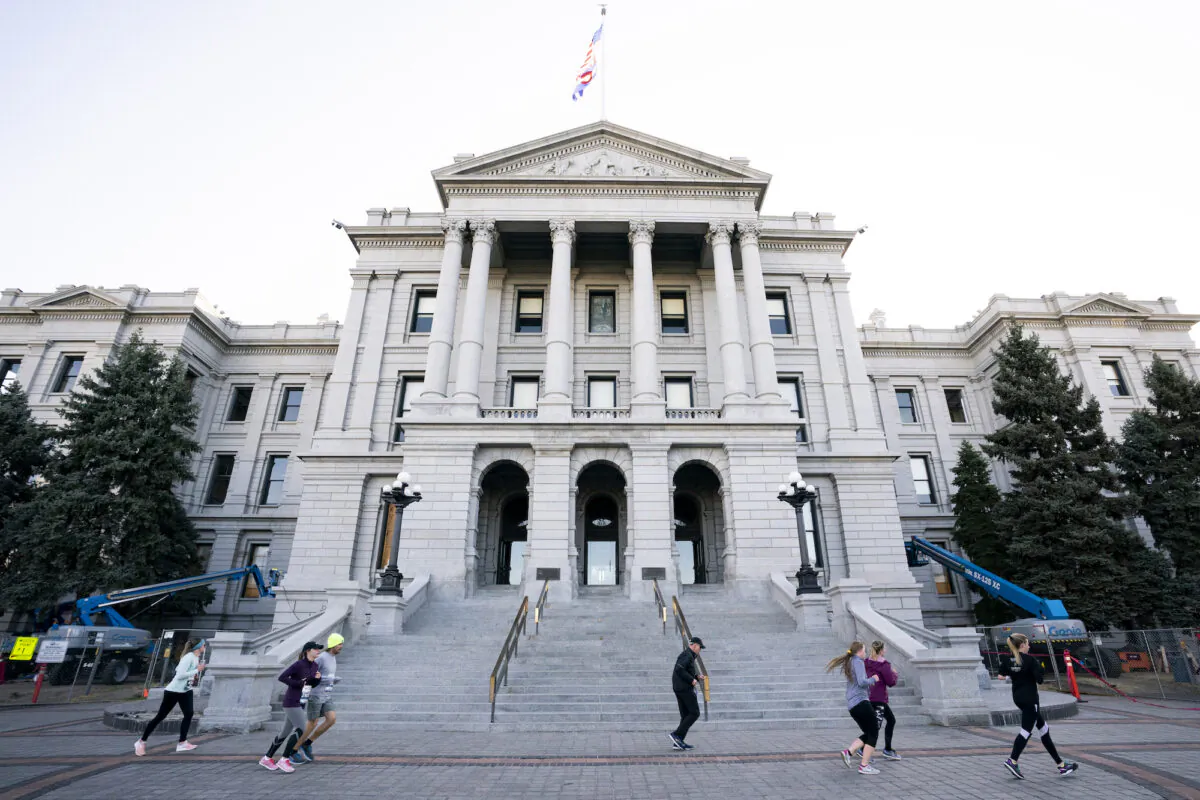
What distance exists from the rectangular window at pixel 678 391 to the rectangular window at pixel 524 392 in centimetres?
601

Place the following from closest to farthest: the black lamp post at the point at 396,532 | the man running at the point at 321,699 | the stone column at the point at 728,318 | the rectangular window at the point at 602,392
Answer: the man running at the point at 321,699 < the black lamp post at the point at 396,532 < the stone column at the point at 728,318 < the rectangular window at the point at 602,392

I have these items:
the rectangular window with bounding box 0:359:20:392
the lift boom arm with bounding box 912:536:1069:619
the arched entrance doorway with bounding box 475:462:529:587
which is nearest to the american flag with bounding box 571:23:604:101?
the arched entrance doorway with bounding box 475:462:529:587

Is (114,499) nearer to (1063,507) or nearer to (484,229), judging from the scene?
(484,229)

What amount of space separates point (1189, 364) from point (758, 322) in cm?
2996

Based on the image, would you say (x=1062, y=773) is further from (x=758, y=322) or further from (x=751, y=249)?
(x=751, y=249)

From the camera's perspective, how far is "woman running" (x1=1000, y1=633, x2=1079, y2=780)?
7.52 metres

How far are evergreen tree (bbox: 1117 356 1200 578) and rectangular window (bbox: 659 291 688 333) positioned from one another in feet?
66.8

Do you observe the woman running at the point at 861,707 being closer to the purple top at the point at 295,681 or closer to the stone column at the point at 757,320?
the purple top at the point at 295,681

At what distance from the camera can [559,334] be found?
25969 millimetres

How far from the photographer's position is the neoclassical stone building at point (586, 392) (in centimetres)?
2352

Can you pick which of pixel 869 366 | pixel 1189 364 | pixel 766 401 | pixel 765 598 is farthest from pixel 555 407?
pixel 1189 364

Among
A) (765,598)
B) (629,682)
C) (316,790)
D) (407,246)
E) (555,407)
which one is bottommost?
(316,790)

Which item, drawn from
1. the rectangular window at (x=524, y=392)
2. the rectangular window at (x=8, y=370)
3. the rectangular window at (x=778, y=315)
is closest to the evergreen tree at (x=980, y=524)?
the rectangular window at (x=778, y=315)

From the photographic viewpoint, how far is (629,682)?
1313cm
